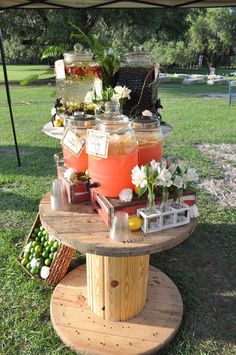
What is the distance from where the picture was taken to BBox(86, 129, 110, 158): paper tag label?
133cm

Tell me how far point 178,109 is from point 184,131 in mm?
2482

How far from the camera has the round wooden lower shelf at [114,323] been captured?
66.1 inches

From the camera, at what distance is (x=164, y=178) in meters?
1.32

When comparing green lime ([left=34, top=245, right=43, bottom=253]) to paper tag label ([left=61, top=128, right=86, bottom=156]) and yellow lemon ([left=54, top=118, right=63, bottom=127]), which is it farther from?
paper tag label ([left=61, top=128, right=86, bottom=156])

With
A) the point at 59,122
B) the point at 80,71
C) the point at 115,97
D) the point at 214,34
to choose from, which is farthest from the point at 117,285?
the point at 214,34

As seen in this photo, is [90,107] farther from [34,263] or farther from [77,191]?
[34,263]

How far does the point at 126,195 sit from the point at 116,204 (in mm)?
56

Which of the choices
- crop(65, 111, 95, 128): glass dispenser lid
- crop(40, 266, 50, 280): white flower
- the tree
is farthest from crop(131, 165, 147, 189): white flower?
the tree

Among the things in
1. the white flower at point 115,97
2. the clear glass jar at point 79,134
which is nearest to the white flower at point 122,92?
the white flower at point 115,97

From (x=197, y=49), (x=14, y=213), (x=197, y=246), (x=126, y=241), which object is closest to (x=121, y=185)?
(x=126, y=241)

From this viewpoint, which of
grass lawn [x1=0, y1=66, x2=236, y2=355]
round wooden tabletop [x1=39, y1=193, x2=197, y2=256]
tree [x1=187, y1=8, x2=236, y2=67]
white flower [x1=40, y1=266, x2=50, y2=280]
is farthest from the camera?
tree [x1=187, y1=8, x2=236, y2=67]

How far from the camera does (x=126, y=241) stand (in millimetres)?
1304

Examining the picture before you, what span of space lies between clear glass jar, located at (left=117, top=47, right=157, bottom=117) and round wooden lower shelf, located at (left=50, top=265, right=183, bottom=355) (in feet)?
3.66

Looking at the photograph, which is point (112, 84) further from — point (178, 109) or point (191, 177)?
point (178, 109)
